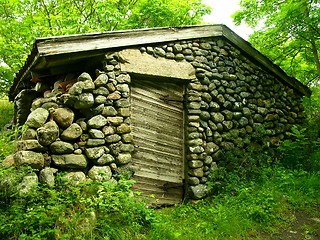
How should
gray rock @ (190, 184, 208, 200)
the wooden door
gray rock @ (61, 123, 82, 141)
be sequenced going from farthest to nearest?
gray rock @ (190, 184, 208, 200)
the wooden door
gray rock @ (61, 123, 82, 141)

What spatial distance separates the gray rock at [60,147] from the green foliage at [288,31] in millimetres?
5871

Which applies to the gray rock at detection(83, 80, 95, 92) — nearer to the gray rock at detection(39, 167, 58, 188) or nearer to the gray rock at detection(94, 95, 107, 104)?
the gray rock at detection(94, 95, 107, 104)

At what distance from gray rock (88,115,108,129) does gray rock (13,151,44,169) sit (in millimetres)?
864

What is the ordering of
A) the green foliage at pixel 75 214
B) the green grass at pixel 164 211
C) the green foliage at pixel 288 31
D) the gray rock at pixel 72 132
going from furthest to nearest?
the green foliage at pixel 288 31, the gray rock at pixel 72 132, the green grass at pixel 164 211, the green foliage at pixel 75 214

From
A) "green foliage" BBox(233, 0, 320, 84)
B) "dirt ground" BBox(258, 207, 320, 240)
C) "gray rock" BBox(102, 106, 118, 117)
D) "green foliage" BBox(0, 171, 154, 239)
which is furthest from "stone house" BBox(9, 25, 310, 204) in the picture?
"dirt ground" BBox(258, 207, 320, 240)

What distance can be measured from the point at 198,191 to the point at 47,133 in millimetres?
3065

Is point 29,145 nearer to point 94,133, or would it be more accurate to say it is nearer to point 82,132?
point 82,132

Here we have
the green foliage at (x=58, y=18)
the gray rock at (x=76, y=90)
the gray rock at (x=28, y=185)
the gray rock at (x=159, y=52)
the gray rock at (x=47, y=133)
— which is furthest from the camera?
the green foliage at (x=58, y=18)

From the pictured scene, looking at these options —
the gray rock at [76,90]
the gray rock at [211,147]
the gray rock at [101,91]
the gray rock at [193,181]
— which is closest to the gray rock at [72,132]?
the gray rock at [76,90]

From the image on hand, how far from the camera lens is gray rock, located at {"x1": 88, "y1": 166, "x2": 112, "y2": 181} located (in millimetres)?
4062

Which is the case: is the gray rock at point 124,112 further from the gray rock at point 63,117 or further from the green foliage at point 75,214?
the green foliage at point 75,214

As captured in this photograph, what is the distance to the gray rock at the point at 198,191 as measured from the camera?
5.44 meters

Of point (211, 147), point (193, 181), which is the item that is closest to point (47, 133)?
point (193, 181)

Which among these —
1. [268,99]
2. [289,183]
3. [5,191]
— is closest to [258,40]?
[268,99]
